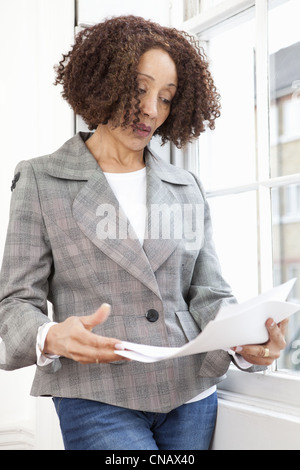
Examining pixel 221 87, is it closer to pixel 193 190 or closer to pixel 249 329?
pixel 193 190

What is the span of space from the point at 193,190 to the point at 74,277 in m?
0.43

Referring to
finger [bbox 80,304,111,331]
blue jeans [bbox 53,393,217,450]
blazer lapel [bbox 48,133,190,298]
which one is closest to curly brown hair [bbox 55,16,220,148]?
blazer lapel [bbox 48,133,190,298]

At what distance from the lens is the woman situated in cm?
128

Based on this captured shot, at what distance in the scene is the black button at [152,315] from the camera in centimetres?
134

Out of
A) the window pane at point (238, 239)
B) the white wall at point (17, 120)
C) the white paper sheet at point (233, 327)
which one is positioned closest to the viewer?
the white paper sheet at point (233, 327)

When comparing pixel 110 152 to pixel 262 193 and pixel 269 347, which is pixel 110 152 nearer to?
pixel 262 193

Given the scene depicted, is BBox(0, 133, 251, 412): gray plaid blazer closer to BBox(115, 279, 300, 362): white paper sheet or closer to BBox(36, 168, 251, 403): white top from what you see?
BBox(36, 168, 251, 403): white top

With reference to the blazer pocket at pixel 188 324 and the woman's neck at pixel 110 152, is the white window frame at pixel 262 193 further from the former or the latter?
the woman's neck at pixel 110 152

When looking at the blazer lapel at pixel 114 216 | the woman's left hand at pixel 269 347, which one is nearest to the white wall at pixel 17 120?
the blazer lapel at pixel 114 216

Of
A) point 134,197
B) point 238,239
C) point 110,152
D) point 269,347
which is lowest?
point 269,347

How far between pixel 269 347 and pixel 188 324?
243mm

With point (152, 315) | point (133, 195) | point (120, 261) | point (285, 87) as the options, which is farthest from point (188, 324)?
point (285, 87)

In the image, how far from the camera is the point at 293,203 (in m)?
1.53

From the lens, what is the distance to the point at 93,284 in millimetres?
1326
